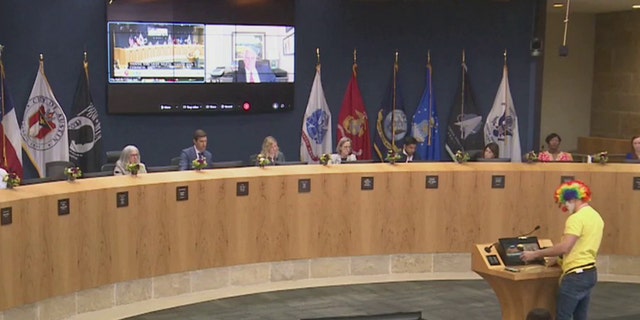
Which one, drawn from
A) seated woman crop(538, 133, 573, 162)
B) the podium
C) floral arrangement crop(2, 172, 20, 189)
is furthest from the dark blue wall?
the podium

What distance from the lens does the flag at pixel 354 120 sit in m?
13.5

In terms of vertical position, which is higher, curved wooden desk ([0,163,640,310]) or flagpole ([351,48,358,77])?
flagpole ([351,48,358,77])

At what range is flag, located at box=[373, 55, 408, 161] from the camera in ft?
45.2

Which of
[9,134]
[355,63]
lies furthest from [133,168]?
[355,63]

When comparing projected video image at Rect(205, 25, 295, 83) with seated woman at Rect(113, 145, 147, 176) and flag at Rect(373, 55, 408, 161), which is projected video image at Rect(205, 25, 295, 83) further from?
seated woman at Rect(113, 145, 147, 176)

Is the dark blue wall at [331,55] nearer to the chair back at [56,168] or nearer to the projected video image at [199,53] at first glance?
the projected video image at [199,53]

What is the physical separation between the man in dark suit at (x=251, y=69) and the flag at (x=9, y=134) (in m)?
2.91

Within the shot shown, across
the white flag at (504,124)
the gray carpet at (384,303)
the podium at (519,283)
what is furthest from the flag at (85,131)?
the podium at (519,283)

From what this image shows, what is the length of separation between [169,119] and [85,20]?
164 centimetres

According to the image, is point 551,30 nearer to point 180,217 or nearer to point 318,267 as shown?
point 318,267

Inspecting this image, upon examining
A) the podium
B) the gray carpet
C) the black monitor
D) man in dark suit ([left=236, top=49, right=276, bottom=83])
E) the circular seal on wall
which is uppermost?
man in dark suit ([left=236, top=49, right=276, bottom=83])

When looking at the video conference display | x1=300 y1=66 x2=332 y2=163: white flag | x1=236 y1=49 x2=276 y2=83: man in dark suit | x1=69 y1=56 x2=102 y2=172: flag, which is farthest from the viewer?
x1=300 y1=66 x2=332 y2=163: white flag

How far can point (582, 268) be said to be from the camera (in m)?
6.91

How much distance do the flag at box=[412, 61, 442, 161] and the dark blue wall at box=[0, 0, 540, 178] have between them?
0.78 ft
